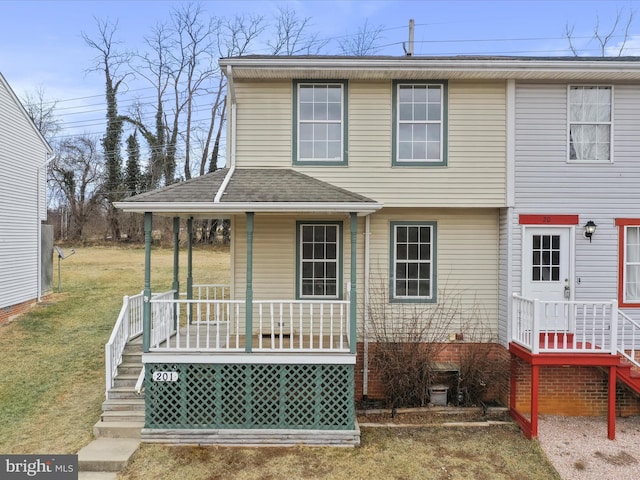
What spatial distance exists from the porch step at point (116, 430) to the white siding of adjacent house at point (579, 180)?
23.9 feet

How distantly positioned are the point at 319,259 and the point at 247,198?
2.33 meters

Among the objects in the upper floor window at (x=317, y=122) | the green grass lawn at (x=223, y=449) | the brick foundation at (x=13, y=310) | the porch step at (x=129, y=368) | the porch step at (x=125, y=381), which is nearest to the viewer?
the green grass lawn at (x=223, y=449)

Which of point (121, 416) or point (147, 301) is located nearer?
point (147, 301)

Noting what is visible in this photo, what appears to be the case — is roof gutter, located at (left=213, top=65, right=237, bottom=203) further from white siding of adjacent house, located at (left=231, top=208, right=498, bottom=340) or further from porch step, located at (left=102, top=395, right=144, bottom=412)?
porch step, located at (left=102, top=395, right=144, bottom=412)

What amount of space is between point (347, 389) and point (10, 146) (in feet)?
44.6

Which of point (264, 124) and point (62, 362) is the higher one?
point (264, 124)

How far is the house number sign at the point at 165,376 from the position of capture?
6871mm

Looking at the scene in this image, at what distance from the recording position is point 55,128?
34438mm

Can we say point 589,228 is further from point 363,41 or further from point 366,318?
point 363,41

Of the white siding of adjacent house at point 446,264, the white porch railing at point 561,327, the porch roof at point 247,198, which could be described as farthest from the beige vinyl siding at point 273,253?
the white porch railing at point 561,327

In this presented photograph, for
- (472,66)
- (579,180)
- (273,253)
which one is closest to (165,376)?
(273,253)

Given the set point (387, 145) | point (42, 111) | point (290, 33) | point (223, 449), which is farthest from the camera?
point (42, 111)

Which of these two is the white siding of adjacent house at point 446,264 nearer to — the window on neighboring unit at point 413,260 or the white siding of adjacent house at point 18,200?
the window on neighboring unit at point 413,260

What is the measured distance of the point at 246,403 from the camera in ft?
22.5
